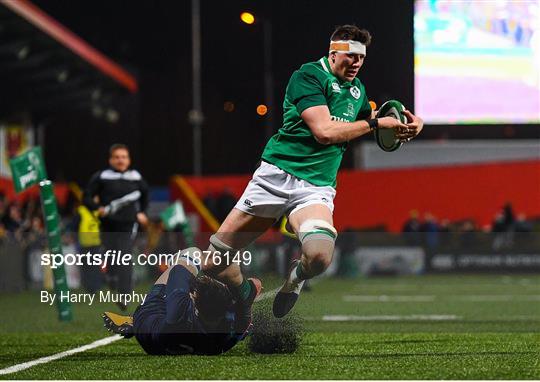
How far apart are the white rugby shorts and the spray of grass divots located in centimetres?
71

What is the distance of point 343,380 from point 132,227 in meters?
7.95

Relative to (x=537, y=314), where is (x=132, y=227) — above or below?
above

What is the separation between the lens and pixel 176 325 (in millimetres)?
8508

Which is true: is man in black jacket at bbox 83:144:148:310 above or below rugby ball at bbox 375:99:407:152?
below

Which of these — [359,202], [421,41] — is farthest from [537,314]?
[359,202]

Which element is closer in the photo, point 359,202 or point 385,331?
point 385,331

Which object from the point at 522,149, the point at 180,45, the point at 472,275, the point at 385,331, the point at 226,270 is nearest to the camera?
the point at 226,270

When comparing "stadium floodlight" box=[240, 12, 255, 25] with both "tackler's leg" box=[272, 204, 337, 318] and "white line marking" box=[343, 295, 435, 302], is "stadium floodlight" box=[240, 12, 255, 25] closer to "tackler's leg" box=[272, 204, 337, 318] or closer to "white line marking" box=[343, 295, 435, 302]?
"tackler's leg" box=[272, 204, 337, 318]

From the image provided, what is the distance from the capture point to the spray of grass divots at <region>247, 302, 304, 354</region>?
8.82m

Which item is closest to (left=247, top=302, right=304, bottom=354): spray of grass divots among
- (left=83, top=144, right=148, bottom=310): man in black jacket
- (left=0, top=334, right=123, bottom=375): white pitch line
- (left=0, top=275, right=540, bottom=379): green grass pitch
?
(left=0, top=275, right=540, bottom=379): green grass pitch

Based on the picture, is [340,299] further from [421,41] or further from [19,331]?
[19,331]

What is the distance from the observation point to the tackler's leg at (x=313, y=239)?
8.21 meters

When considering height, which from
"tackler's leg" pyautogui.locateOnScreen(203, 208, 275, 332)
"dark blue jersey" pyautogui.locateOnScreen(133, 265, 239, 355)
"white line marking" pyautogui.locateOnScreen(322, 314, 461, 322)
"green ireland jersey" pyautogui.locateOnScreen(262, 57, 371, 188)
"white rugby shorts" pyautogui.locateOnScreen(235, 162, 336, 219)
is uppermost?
"green ireland jersey" pyautogui.locateOnScreen(262, 57, 371, 188)

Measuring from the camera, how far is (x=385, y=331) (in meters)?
11.3
